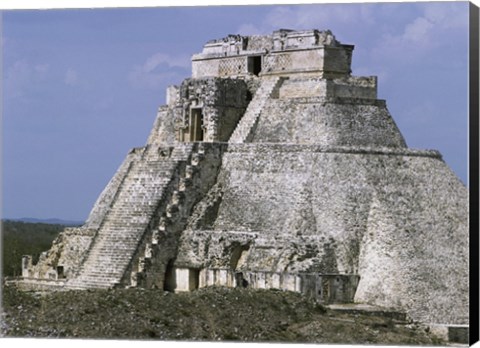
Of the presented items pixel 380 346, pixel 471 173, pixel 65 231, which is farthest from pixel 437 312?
pixel 65 231

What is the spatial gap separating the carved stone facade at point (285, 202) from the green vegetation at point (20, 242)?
376 cm

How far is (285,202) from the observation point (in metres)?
44.6

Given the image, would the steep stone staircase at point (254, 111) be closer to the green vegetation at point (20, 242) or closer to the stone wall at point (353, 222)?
the stone wall at point (353, 222)

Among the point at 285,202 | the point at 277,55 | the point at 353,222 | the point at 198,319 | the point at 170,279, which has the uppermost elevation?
the point at 277,55

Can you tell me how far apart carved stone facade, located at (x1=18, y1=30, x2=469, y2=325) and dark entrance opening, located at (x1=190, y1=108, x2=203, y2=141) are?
0.04 m

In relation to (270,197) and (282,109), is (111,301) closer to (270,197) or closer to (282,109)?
(270,197)

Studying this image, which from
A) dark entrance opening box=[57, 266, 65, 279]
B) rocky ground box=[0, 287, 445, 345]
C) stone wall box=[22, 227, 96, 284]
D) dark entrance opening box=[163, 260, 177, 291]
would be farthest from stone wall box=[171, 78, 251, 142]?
rocky ground box=[0, 287, 445, 345]

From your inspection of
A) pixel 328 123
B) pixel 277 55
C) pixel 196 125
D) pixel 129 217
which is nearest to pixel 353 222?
pixel 328 123

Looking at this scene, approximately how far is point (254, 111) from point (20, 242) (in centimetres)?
1656

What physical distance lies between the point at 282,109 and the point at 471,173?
1293 centimetres

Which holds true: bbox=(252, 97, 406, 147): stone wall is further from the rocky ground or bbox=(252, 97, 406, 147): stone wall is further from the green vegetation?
the green vegetation

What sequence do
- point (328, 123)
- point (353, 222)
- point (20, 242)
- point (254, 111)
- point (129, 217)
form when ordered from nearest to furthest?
point (353, 222), point (129, 217), point (328, 123), point (254, 111), point (20, 242)

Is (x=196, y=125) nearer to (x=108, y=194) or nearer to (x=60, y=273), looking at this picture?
(x=108, y=194)

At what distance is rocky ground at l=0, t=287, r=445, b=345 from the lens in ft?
126
